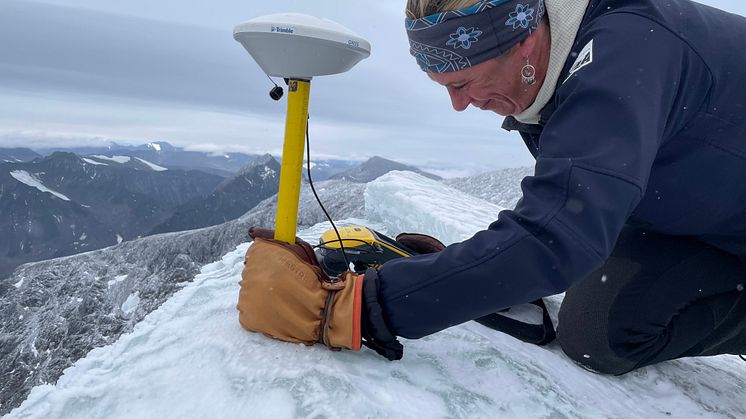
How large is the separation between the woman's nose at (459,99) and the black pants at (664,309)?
1.32 meters

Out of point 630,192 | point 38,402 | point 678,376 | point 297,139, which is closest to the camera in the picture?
point 630,192

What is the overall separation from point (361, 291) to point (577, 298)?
136cm

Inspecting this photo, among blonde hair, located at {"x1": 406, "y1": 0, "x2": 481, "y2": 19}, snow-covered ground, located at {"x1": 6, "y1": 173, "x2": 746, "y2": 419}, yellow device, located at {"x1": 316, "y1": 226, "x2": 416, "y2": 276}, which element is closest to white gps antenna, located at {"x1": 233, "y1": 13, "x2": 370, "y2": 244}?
blonde hair, located at {"x1": 406, "y1": 0, "x2": 481, "y2": 19}

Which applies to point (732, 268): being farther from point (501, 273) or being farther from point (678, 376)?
point (501, 273)

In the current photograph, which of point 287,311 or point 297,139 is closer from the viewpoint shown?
point 287,311

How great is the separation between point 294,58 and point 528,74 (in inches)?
38.6

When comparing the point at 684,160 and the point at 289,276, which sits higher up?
the point at 684,160

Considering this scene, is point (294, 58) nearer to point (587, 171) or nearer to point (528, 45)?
point (528, 45)

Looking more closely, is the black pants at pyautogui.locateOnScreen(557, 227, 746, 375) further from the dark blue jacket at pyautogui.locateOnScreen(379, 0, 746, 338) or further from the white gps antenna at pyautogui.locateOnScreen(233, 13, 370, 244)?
the white gps antenna at pyautogui.locateOnScreen(233, 13, 370, 244)

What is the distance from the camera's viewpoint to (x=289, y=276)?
1.98m

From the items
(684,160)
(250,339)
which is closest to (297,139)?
(250,339)

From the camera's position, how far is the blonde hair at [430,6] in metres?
1.63

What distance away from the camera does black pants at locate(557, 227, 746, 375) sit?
7.82 ft

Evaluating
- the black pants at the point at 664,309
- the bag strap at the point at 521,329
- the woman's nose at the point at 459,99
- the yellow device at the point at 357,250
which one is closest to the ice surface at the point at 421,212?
the yellow device at the point at 357,250
